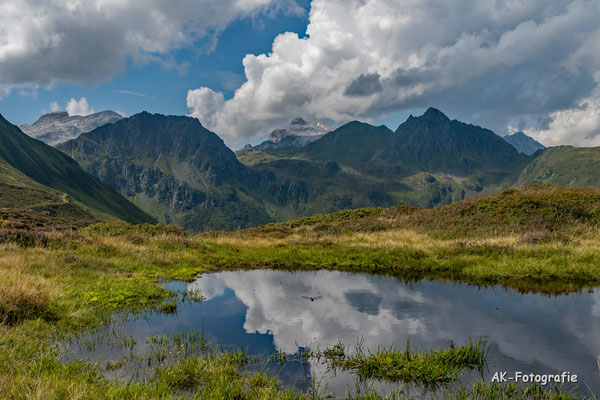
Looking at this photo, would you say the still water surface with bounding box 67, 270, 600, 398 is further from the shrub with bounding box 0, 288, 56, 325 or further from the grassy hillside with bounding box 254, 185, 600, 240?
the grassy hillside with bounding box 254, 185, 600, 240

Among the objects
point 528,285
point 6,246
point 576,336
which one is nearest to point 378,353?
point 576,336

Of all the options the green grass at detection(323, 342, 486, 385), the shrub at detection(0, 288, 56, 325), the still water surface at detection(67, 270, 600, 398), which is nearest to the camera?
the green grass at detection(323, 342, 486, 385)

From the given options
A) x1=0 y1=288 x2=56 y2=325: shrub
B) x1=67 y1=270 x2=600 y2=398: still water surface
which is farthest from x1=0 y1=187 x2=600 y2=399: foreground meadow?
x1=67 y1=270 x2=600 y2=398: still water surface

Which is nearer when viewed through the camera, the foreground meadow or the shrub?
the foreground meadow

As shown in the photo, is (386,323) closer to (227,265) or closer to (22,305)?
(22,305)

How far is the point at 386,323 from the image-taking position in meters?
11.7

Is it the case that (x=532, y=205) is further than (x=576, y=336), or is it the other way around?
(x=532, y=205)

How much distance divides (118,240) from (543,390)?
89.6 ft

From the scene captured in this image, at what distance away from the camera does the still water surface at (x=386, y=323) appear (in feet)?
28.3

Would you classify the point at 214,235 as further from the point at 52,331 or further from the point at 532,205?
the point at 532,205

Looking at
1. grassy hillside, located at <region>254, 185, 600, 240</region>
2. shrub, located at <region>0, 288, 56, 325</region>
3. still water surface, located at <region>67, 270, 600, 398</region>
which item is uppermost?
grassy hillside, located at <region>254, 185, 600, 240</region>

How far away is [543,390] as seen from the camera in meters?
7.20

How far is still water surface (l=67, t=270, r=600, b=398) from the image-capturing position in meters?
8.63

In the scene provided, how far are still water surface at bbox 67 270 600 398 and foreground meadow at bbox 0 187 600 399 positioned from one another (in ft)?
3.71
